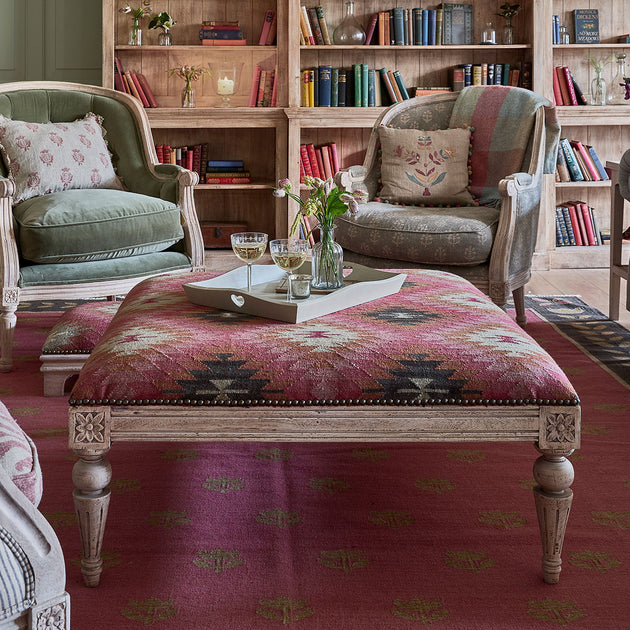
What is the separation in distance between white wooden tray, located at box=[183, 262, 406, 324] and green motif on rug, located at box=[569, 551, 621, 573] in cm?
72

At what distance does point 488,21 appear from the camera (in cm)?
508

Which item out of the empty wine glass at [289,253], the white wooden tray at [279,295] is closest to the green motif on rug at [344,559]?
the white wooden tray at [279,295]

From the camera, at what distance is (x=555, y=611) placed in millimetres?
1501

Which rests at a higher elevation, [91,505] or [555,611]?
Answer: [91,505]

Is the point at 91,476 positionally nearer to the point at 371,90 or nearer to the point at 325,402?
the point at 325,402

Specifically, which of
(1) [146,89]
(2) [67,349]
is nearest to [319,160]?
(1) [146,89]

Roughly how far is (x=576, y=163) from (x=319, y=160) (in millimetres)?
1480

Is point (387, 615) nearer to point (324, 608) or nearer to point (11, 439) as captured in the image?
point (324, 608)

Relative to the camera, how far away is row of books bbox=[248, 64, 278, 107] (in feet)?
16.5

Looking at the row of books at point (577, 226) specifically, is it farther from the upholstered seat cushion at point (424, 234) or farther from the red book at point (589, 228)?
the upholstered seat cushion at point (424, 234)

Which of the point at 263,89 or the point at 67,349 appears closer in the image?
the point at 67,349

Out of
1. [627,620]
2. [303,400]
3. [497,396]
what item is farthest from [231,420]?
[627,620]

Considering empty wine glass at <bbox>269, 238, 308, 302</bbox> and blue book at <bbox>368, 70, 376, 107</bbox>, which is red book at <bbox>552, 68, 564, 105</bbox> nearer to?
blue book at <bbox>368, 70, 376, 107</bbox>

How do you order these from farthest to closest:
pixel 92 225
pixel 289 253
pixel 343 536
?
pixel 92 225 < pixel 289 253 < pixel 343 536
